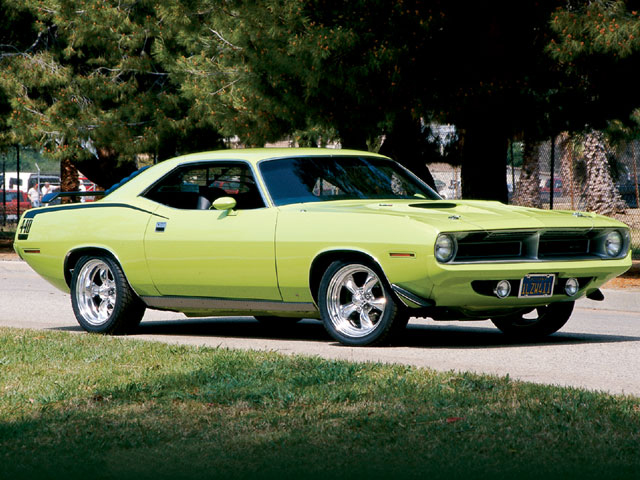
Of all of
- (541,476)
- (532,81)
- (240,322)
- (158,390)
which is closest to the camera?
(541,476)

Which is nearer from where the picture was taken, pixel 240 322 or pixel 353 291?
pixel 353 291

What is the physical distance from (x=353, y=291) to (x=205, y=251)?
4.98 feet

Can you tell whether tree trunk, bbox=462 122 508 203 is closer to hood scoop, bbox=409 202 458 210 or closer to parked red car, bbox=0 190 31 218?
hood scoop, bbox=409 202 458 210

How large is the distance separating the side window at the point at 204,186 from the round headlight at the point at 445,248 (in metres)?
2.12

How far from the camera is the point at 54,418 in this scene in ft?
20.9

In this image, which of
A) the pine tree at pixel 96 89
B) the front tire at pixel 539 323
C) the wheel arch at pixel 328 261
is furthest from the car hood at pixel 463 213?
the pine tree at pixel 96 89

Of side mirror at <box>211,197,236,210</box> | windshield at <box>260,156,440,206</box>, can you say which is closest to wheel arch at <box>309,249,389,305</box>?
windshield at <box>260,156,440,206</box>

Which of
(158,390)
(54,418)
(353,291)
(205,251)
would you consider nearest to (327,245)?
(353,291)

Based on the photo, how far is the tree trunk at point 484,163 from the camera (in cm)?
1914

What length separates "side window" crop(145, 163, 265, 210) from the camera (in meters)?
10.5

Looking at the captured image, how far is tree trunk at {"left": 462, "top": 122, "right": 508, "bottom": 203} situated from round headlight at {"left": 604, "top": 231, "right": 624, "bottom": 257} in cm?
911

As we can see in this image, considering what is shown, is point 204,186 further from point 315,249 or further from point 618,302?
point 618,302

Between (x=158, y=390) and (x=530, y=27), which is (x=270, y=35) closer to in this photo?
(x=530, y=27)

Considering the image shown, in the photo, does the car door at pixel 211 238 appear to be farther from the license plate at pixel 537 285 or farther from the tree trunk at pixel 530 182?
the tree trunk at pixel 530 182
